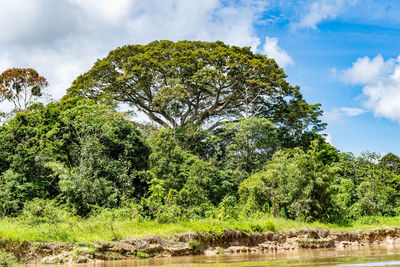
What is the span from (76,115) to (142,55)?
10.0 meters

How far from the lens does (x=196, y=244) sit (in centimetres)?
1141

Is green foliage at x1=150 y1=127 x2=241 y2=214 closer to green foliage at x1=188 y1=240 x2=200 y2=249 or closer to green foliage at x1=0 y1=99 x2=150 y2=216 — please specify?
green foliage at x1=0 y1=99 x2=150 y2=216

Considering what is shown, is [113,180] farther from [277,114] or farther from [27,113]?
[277,114]

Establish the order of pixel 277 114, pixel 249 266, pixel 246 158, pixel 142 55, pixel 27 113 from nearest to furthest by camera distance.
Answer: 1. pixel 249 266
2. pixel 27 113
3. pixel 246 158
4. pixel 142 55
5. pixel 277 114

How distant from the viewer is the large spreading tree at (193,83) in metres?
28.2

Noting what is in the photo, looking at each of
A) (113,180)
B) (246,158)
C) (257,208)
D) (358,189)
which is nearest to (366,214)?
(358,189)

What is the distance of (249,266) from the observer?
6609 millimetres

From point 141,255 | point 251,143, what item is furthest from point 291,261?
point 251,143

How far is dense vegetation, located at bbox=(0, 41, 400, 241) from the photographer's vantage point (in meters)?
16.3

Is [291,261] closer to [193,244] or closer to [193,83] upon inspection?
[193,244]

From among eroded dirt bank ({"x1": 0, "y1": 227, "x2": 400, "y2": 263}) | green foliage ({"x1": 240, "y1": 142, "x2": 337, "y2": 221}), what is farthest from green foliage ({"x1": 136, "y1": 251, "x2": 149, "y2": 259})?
green foliage ({"x1": 240, "y1": 142, "x2": 337, "y2": 221})

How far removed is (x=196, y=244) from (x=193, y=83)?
19.3 metres

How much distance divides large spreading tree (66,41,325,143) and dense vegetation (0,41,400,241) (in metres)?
0.10

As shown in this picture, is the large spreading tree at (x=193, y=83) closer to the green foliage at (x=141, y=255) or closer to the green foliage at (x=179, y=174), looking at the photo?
the green foliage at (x=179, y=174)
